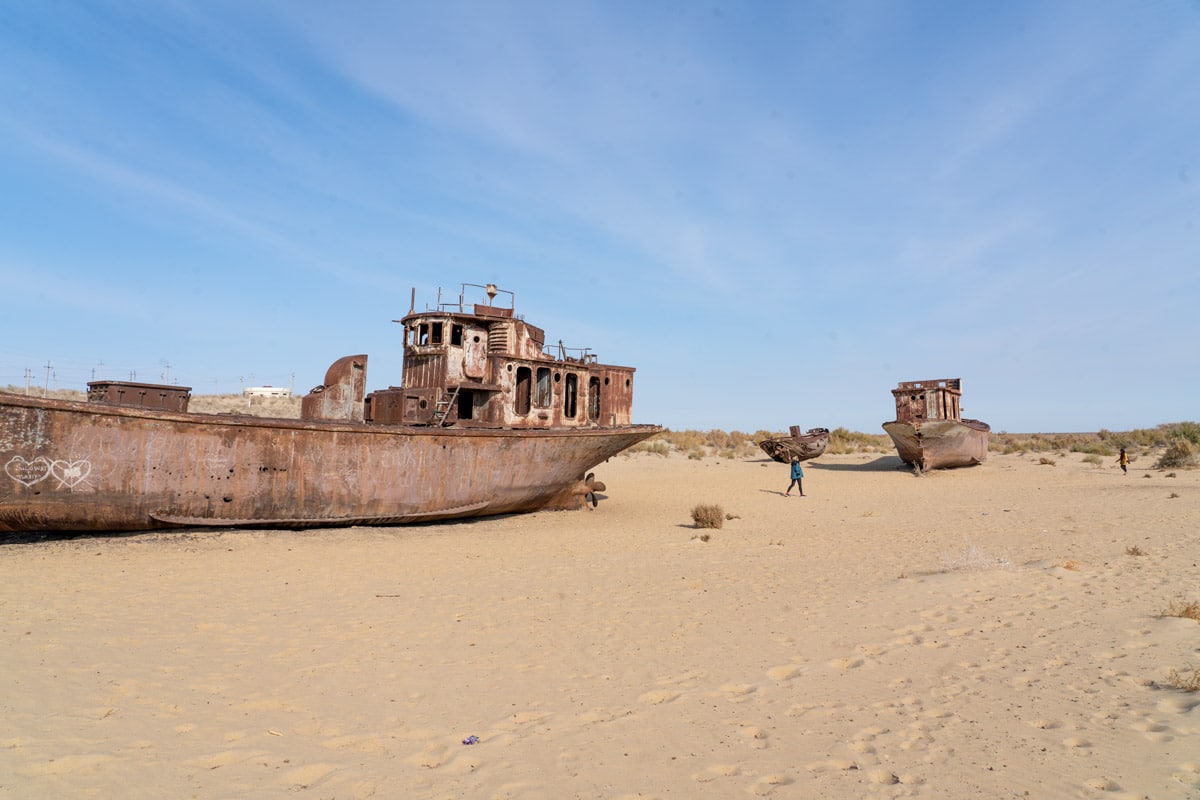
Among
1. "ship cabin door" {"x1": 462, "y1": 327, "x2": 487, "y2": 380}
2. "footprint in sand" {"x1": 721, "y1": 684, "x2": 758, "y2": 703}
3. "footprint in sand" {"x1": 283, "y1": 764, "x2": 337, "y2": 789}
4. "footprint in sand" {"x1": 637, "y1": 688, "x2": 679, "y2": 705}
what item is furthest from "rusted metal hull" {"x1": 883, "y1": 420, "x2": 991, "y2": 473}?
"footprint in sand" {"x1": 283, "y1": 764, "x2": 337, "y2": 789}

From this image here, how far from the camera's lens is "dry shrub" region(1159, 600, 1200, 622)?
19.4ft

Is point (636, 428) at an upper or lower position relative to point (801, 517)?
upper

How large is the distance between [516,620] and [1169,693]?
5.33 meters

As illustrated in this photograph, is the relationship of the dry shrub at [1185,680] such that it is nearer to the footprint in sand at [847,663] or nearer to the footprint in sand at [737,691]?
the footprint in sand at [847,663]

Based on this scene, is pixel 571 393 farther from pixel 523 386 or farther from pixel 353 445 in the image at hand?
pixel 353 445

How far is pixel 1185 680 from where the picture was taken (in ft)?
14.9

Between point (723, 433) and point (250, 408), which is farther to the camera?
point (723, 433)

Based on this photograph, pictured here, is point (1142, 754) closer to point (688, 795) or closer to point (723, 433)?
point (688, 795)

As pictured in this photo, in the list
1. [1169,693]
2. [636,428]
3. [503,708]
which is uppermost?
[636,428]

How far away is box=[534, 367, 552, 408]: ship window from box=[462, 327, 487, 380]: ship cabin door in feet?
4.71

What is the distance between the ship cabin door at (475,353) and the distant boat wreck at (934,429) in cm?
1781

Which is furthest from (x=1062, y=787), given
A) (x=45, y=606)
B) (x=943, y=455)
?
(x=943, y=455)

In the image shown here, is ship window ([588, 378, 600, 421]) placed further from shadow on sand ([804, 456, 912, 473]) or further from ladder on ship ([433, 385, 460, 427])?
shadow on sand ([804, 456, 912, 473])

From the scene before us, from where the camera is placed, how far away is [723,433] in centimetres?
4816
